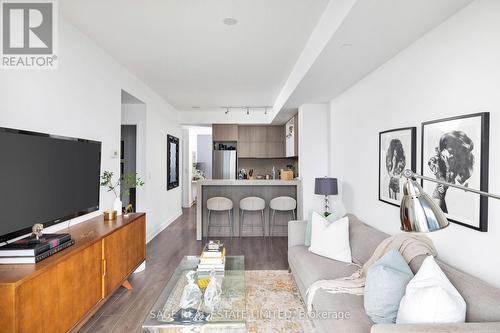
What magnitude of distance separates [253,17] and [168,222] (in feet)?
16.3

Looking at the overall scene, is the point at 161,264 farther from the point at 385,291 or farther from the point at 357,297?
the point at 385,291

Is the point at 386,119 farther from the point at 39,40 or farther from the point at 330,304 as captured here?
the point at 39,40

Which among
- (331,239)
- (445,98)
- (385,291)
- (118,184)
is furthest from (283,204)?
(385,291)

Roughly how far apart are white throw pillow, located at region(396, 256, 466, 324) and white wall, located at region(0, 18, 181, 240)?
2.82 m

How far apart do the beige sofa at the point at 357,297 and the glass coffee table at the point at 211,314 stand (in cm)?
57

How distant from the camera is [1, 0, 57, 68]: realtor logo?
2.30 meters

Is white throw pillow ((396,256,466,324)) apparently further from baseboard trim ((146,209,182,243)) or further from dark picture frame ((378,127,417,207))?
baseboard trim ((146,209,182,243))

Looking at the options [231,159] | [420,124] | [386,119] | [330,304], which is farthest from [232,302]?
[231,159]

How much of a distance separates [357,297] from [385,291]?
0.43 metres

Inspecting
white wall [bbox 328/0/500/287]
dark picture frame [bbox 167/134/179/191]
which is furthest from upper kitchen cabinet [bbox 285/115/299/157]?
dark picture frame [bbox 167/134/179/191]

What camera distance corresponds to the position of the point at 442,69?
227 cm

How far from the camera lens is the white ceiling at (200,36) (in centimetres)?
259

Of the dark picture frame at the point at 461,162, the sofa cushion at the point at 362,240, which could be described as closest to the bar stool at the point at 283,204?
the sofa cushion at the point at 362,240

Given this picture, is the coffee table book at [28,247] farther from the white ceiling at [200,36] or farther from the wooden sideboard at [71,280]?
the white ceiling at [200,36]
